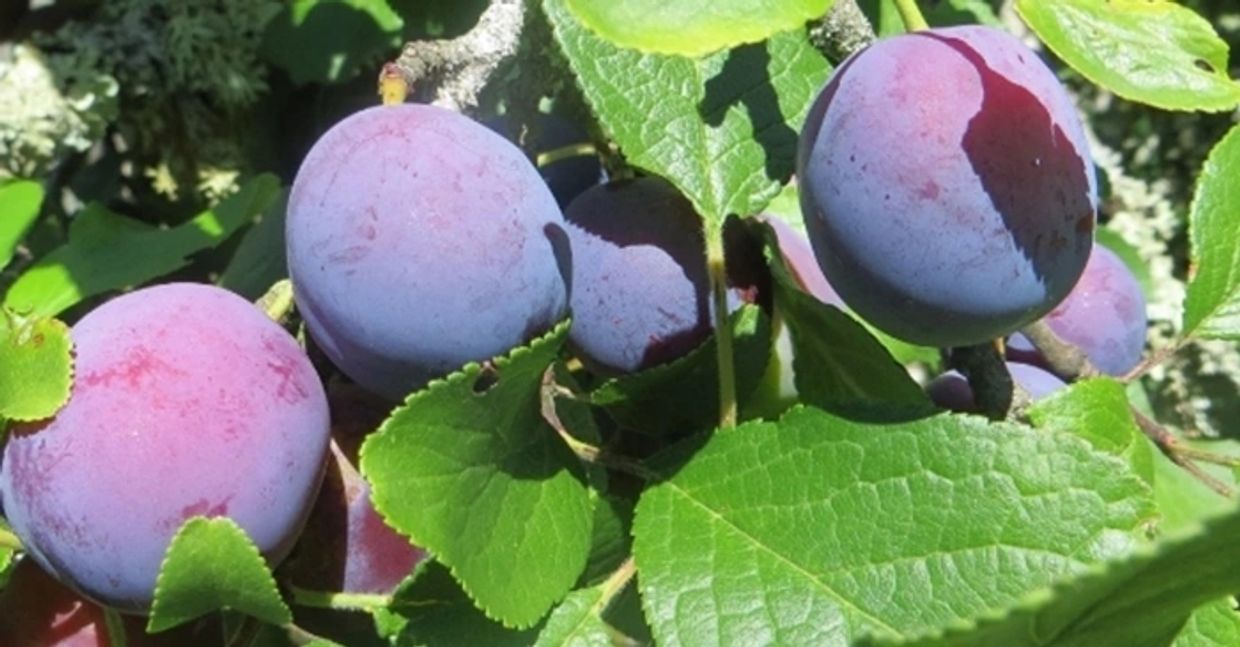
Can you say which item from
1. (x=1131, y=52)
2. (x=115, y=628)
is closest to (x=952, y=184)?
(x=1131, y=52)

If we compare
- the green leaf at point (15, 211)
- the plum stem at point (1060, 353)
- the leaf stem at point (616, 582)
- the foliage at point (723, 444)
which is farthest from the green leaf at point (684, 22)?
the green leaf at point (15, 211)

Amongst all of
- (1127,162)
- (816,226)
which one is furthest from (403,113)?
(1127,162)

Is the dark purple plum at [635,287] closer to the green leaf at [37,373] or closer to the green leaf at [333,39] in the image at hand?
the green leaf at [37,373]

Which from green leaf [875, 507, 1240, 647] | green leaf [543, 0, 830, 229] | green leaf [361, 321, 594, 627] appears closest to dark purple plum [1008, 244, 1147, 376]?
green leaf [543, 0, 830, 229]

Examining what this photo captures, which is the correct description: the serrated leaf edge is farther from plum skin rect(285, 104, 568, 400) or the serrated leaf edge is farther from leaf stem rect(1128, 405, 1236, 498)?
leaf stem rect(1128, 405, 1236, 498)

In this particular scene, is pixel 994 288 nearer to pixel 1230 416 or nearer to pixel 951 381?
pixel 951 381

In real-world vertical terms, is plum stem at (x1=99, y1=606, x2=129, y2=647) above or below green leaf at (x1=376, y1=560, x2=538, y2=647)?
below
